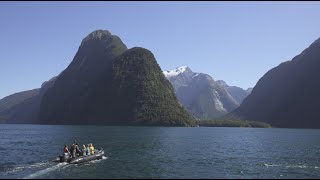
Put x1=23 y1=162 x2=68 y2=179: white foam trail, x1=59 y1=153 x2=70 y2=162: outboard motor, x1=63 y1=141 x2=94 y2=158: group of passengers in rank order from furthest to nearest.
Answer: x1=63 y1=141 x2=94 y2=158: group of passengers
x1=59 y1=153 x2=70 y2=162: outboard motor
x1=23 y1=162 x2=68 y2=179: white foam trail

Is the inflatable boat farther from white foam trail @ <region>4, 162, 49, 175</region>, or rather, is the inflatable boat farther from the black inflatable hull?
white foam trail @ <region>4, 162, 49, 175</region>

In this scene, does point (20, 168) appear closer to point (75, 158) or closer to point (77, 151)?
point (75, 158)

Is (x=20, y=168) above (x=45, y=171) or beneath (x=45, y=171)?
above

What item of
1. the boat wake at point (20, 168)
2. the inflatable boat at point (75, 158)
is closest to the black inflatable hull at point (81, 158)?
the inflatable boat at point (75, 158)

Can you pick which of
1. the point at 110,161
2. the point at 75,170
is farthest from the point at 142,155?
the point at 75,170

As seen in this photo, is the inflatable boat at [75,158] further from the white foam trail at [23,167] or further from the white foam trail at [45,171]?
the white foam trail at [23,167]

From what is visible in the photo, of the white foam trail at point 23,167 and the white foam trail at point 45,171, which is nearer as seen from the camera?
the white foam trail at point 45,171

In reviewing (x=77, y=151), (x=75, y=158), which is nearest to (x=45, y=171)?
(x=75, y=158)

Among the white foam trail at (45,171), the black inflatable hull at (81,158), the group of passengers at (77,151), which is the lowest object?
the white foam trail at (45,171)

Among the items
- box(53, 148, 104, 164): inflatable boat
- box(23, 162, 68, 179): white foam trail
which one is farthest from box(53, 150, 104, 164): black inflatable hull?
box(23, 162, 68, 179): white foam trail

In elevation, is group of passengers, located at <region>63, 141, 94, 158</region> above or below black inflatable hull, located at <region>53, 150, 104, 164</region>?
above

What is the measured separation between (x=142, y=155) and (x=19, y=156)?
21.6 metres

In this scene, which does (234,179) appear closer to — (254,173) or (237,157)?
(254,173)

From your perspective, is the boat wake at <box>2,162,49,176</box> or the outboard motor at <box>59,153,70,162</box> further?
the outboard motor at <box>59,153,70,162</box>
